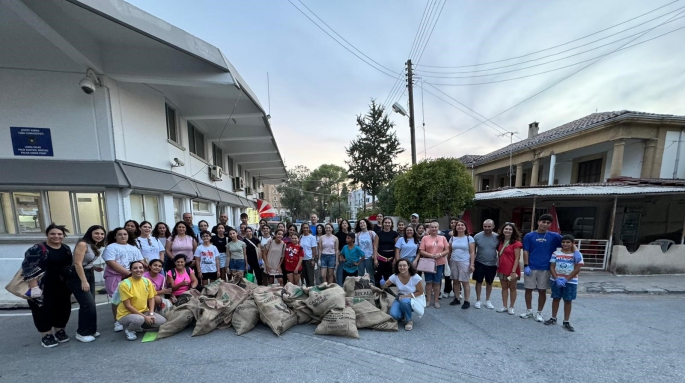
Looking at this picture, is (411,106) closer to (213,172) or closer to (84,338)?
(213,172)

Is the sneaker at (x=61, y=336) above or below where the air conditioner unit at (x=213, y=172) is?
below

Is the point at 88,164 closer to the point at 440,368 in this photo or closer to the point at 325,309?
the point at 325,309

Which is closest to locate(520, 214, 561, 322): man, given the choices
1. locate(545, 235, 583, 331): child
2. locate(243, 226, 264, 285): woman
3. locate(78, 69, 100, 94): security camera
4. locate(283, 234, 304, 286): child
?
locate(545, 235, 583, 331): child

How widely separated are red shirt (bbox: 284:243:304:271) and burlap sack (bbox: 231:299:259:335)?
1.17 metres

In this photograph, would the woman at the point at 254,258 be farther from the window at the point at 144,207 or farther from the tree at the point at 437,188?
the tree at the point at 437,188

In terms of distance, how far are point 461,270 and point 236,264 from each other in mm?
4146

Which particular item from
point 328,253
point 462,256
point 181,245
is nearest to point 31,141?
point 181,245

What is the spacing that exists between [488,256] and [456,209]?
700cm

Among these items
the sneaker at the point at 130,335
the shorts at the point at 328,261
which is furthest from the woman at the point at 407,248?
the sneaker at the point at 130,335

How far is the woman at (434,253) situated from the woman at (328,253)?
1630 mm

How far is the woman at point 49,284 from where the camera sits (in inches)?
115

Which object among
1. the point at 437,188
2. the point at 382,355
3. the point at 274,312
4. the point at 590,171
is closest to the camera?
the point at 382,355

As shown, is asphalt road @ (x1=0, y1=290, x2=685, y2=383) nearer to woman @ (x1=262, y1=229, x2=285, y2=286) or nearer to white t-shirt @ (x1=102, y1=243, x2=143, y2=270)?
white t-shirt @ (x1=102, y1=243, x2=143, y2=270)

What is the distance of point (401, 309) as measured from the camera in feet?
11.6
